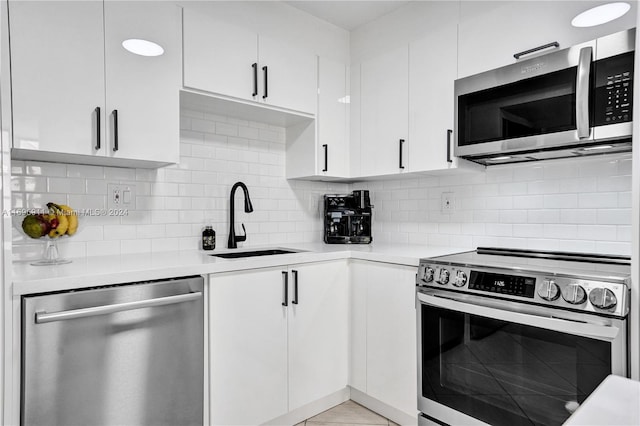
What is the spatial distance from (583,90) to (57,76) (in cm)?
219

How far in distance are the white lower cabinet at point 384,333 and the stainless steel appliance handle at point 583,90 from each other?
0.96 metres

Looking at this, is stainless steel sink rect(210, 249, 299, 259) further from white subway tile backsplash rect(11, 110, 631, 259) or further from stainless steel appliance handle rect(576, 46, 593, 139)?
stainless steel appliance handle rect(576, 46, 593, 139)

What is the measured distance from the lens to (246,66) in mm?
2205

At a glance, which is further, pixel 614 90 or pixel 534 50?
pixel 534 50

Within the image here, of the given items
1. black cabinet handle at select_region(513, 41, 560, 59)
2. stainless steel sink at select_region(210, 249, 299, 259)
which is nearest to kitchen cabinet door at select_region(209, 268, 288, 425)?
stainless steel sink at select_region(210, 249, 299, 259)

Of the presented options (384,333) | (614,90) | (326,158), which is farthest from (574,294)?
(326,158)

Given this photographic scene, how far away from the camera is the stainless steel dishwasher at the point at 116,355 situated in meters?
1.36

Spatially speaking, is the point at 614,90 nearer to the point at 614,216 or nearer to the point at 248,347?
the point at 614,216

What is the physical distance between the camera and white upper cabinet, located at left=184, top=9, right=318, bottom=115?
202 cm

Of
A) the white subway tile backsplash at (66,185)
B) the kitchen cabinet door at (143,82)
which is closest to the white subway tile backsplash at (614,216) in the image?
the kitchen cabinet door at (143,82)

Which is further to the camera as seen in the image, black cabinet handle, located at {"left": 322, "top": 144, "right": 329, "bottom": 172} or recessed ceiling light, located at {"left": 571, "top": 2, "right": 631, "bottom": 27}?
black cabinet handle, located at {"left": 322, "top": 144, "right": 329, "bottom": 172}

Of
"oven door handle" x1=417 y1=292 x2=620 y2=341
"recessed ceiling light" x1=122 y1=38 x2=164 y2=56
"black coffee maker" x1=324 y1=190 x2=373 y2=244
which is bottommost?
"oven door handle" x1=417 y1=292 x2=620 y2=341

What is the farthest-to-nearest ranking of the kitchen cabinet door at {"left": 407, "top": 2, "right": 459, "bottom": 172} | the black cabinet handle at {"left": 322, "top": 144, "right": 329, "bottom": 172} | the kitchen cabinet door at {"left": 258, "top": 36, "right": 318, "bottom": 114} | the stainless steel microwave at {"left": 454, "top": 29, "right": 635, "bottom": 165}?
the black cabinet handle at {"left": 322, "top": 144, "right": 329, "bottom": 172} < the kitchen cabinet door at {"left": 258, "top": 36, "right": 318, "bottom": 114} < the kitchen cabinet door at {"left": 407, "top": 2, "right": 459, "bottom": 172} < the stainless steel microwave at {"left": 454, "top": 29, "right": 635, "bottom": 165}

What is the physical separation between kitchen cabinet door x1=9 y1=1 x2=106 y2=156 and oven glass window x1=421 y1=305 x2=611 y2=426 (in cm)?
176
